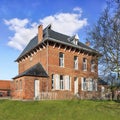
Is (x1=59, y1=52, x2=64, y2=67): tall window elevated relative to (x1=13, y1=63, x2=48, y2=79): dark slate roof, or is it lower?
elevated

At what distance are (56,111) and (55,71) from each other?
11761 millimetres

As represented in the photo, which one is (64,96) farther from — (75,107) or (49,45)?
(75,107)

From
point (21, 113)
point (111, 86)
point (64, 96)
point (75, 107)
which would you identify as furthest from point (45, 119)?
point (64, 96)

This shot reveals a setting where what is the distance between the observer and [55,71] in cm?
3020

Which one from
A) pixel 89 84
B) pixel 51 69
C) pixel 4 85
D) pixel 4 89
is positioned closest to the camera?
pixel 51 69

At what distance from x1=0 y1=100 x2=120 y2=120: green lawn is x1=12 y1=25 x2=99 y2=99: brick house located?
21.3ft

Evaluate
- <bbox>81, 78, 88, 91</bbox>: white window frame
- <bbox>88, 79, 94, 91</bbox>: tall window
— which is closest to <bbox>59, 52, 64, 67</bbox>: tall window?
<bbox>81, 78, 88, 91</bbox>: white window frame

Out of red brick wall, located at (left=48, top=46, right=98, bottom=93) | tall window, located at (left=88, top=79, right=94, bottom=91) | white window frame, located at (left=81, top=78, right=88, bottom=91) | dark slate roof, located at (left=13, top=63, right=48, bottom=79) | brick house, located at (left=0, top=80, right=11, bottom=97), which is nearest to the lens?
dark slate roof, located at (left=13, top=63, right=48, bottom=79)

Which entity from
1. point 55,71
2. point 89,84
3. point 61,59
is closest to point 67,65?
point 61,59

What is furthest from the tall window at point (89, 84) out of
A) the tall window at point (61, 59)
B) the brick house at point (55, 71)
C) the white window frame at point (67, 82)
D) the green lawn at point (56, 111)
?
the green lawn at point (56, 111)

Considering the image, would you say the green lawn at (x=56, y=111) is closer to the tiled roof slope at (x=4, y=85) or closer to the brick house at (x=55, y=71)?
the brick house at (x=55, y=71)

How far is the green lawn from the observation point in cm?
1761

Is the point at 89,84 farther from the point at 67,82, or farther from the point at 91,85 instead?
the point at 67,82

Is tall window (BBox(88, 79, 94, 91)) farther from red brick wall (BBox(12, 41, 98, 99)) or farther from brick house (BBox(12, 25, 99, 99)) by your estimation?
red brick wall (BBox(12, 41, 98, 99))
